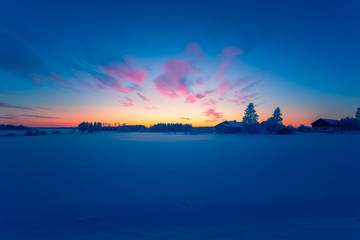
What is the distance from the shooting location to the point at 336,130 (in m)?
51.4

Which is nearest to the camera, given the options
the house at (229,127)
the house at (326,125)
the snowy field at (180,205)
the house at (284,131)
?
the snowy field at (180,205)

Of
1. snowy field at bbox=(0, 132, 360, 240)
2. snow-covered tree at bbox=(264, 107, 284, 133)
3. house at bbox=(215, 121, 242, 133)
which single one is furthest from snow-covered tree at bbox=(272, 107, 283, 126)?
snowy field at bbox=(0, 132, 360, 240)

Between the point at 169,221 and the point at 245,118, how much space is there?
176 ft

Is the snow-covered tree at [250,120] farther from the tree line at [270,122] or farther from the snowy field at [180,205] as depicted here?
the snowy field at [180,205]

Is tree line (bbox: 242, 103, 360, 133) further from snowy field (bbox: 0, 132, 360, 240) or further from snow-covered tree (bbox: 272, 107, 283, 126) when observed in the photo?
snowy field (bbox: 0, 132, 360, 240)

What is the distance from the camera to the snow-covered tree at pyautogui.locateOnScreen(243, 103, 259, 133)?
49.8 m

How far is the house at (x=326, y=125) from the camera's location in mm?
51922

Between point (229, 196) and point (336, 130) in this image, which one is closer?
point (229, 196)

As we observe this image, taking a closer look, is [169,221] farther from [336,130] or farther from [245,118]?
[336,130]

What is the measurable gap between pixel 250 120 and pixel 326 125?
28.6 meters

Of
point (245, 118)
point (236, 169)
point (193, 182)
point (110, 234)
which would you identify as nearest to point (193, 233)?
point (110, 234)

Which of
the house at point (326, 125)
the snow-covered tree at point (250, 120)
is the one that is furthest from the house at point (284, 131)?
the house at point (326, 125)

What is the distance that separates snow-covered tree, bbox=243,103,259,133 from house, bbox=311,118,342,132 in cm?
2469

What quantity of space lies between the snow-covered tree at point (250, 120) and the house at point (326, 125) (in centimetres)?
2469
